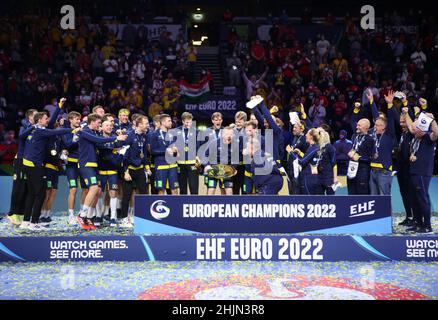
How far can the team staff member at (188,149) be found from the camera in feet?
33.5

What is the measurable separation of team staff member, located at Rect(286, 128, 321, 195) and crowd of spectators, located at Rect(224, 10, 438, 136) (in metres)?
6.38

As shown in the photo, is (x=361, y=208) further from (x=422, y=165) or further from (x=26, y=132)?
(x=26, y=132)

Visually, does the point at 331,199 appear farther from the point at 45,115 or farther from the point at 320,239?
the point at 45,115

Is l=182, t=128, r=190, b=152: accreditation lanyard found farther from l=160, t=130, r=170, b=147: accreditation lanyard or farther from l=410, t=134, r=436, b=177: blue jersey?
l=410, t=134, r=436, b=177: blue jersey

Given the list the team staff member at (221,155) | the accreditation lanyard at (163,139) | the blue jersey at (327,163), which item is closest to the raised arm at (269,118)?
the blue jersey at (327,163)

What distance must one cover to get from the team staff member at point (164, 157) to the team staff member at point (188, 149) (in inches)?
12.7

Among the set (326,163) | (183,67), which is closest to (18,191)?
(326,163)

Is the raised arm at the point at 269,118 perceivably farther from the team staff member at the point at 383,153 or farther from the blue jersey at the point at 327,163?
the team staff member at the point at 383,153

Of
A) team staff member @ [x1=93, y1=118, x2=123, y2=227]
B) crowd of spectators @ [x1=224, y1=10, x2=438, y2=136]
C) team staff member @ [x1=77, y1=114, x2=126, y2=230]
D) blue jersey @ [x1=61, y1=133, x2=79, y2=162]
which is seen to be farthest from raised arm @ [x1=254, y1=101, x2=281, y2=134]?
crowd of spectators @ [x1=224, y1=10, x2=438, y2=136]

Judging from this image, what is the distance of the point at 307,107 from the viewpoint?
1664 cm

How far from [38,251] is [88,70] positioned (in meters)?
11.3

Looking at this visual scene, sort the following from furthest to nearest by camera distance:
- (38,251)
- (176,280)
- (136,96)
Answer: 1. (136,96)
2. (38,251)
3. (176,280)

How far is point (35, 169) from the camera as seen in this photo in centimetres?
911
